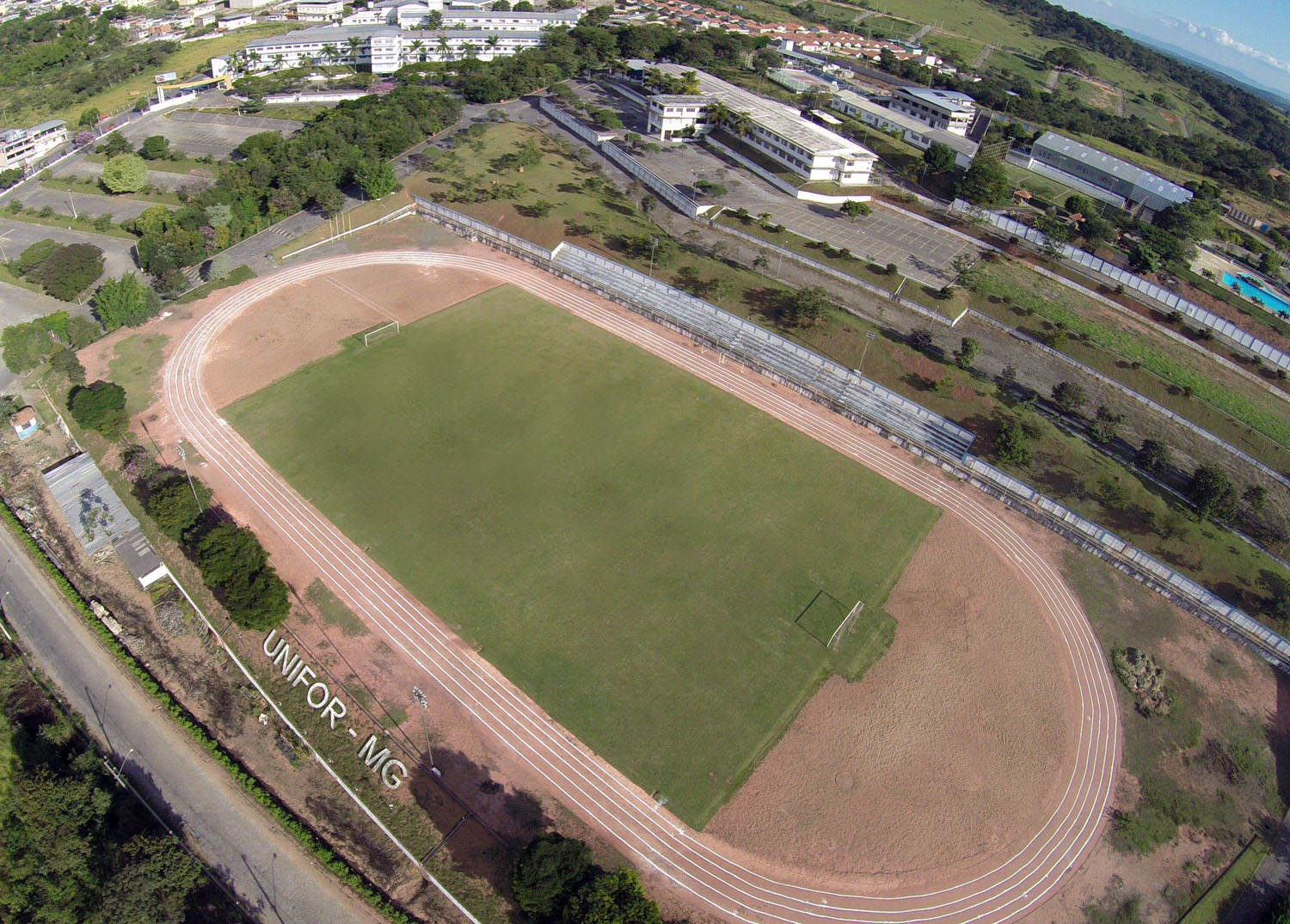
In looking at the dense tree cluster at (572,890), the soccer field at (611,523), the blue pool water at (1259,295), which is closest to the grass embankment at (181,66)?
the soccer field at (611,523)

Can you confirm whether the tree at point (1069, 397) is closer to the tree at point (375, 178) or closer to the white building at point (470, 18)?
the tree at point (375, 178)

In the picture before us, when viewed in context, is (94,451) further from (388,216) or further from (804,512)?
(804,512)

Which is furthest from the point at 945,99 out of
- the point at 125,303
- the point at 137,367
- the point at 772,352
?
the point at 137,367

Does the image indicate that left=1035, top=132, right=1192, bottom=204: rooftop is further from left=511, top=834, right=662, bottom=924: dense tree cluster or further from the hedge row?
the hedge row

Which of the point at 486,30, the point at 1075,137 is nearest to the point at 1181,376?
the point at 1075,137

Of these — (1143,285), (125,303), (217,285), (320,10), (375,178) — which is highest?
(1143,285)

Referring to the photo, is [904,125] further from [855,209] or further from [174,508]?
[174,508]

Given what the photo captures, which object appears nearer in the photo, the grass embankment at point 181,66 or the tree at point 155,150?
the tree at point 155,150
